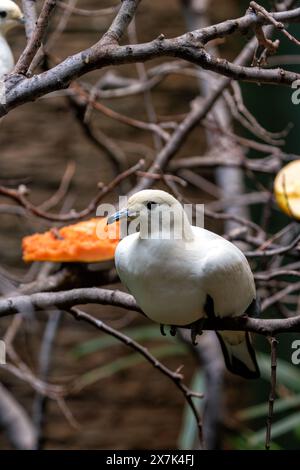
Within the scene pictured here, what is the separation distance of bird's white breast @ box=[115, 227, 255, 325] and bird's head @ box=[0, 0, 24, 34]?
532 mm

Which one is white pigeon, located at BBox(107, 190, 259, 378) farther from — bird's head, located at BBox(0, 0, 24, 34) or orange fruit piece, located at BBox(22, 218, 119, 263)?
bird's head, located at BBox(0, 0, 24, 34)

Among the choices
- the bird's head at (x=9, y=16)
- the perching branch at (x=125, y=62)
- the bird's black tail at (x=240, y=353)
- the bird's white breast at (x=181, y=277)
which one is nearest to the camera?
the perching branch at (x=125, y=62)

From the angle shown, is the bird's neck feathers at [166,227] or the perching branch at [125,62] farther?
the bird's neck feathers at [166,227]

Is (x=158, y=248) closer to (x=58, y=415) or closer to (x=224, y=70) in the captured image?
(x=224, y=70)

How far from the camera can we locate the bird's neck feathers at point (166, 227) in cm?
82

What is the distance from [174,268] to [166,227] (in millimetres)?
50

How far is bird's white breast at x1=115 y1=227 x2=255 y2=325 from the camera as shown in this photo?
81cm

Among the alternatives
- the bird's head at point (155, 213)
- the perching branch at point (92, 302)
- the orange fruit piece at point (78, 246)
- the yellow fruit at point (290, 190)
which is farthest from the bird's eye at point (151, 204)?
the yellow fruit at point (290, 190)

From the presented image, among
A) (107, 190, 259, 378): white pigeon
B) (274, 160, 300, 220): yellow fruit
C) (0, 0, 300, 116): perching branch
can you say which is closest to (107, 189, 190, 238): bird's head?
(107, 190, 259, 378): white pigeon

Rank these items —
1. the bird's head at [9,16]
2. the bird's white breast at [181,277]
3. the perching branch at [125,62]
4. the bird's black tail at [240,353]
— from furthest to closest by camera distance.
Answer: the bird's head at [9,16] → the bird's black tail at [240,353] → the bird's white breast at [181,277] → the perching branch at [125,62]

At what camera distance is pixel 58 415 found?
2.39 metres

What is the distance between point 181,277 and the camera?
811mm

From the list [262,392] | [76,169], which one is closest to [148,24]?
[76,169]

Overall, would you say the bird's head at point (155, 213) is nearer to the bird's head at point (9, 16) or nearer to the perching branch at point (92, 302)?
the perching branch at point (92, 302)
